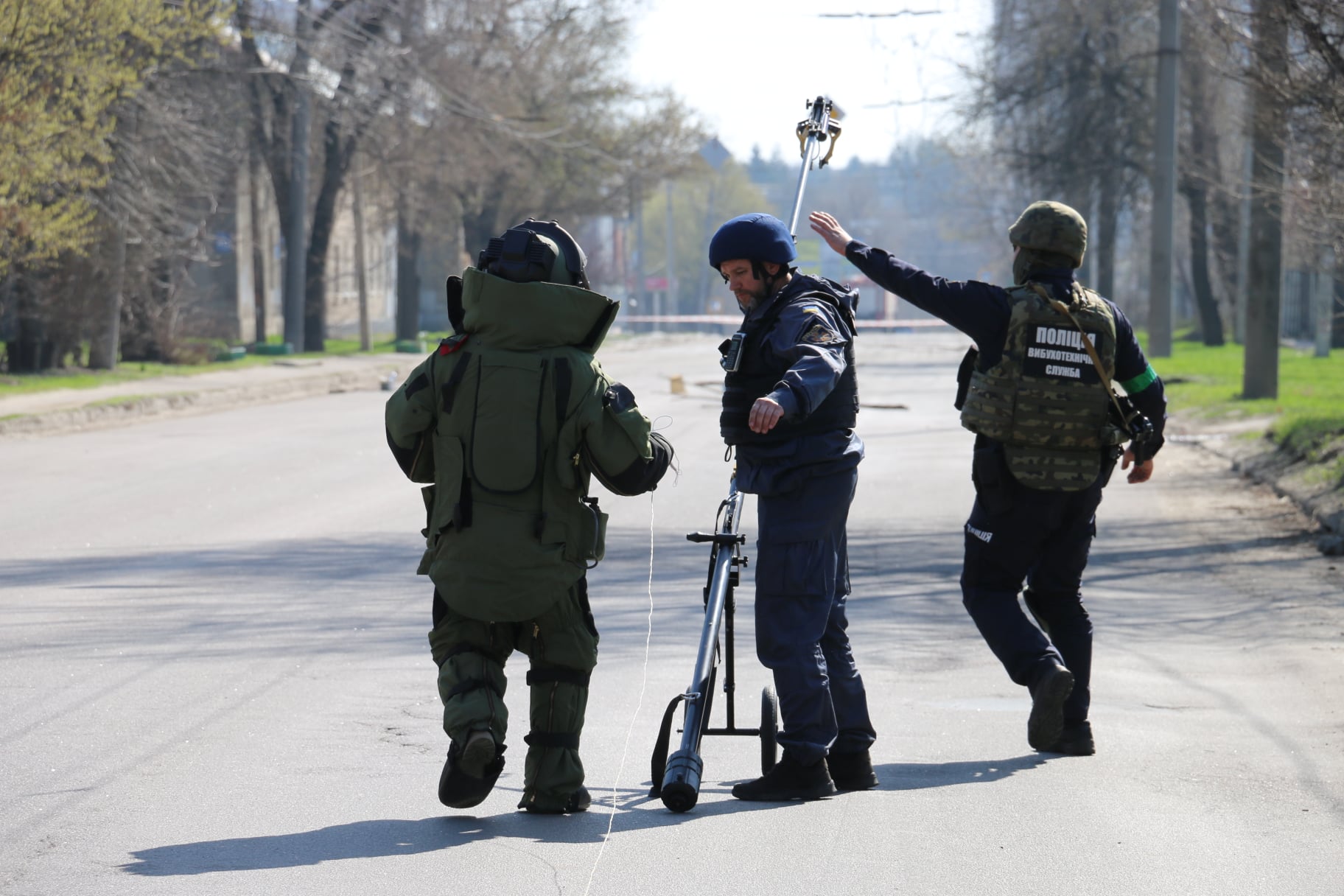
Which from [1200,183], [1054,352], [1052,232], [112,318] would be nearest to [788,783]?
[1054,352]

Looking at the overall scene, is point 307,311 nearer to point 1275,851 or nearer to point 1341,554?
point 1341,554

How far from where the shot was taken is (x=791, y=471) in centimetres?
501

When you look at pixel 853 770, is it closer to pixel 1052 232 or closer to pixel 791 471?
pixel 791 471

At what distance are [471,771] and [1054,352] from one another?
8.27 ft

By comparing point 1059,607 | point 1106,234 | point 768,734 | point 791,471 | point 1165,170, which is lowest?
point 768,734

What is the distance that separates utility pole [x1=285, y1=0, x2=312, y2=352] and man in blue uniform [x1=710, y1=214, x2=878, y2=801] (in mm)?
26520

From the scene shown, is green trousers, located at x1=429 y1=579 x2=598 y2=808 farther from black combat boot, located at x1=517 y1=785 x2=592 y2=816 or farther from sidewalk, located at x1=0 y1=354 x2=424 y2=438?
sidewalk, located at x1=0 y1=354 x2=424 y2=438

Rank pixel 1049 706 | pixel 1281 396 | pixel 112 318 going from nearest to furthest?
pixel 1049 706 < pixel 1281 396 < pixel 112 318

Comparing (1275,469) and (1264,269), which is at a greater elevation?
(1264,269)

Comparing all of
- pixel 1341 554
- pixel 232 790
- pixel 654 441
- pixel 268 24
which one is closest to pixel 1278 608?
pixel 1341 554

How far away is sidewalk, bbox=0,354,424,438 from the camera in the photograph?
19609 mm

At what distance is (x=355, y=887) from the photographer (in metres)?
4.21

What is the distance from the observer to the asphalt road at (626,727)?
4457mm

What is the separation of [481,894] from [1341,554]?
829 centimetres
